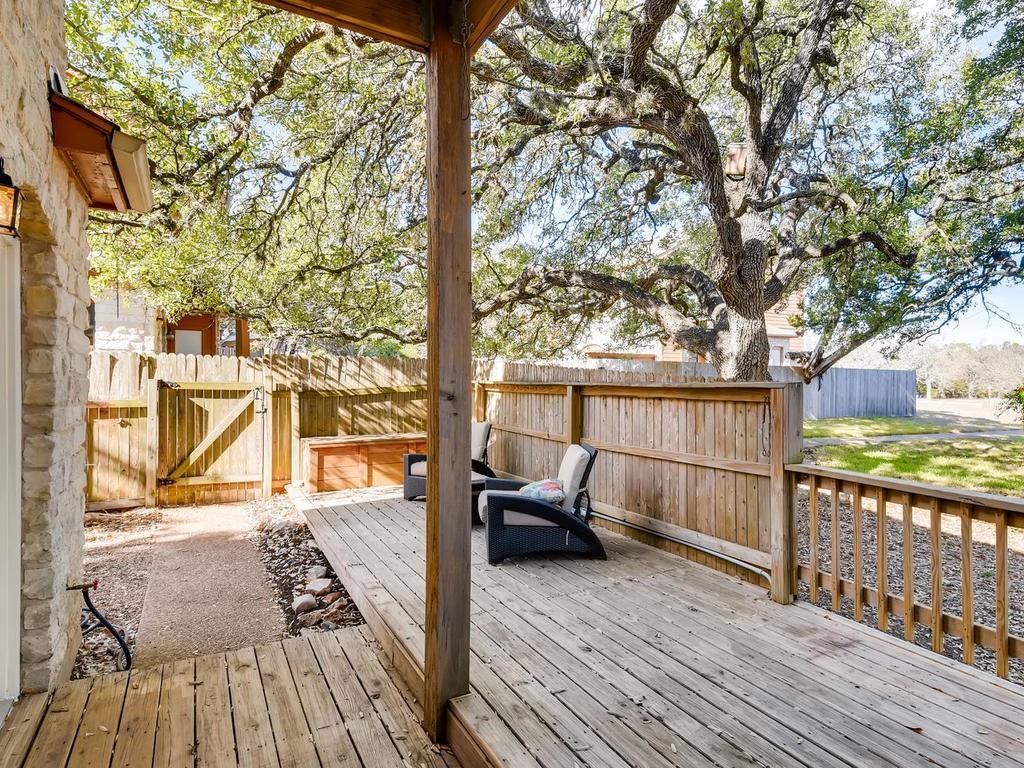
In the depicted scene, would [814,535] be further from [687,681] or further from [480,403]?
[480,403]

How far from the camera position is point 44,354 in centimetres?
247

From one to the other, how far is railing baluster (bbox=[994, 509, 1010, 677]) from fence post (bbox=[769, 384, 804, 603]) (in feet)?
3.37

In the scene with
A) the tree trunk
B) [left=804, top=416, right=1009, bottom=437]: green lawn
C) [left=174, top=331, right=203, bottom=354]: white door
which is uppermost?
[left=174, top=331, right=203, bottom=354]: white door

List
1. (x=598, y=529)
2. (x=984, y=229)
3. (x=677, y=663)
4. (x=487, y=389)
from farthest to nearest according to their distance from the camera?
(x=487, y=389) → (x=984, y=229) → (x=598, y=529) → (x=677, y=663)

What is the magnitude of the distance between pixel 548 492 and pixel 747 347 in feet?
10.9

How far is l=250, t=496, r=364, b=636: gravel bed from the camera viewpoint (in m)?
3.95

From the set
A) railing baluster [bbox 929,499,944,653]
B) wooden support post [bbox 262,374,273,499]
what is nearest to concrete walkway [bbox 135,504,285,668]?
wooden support post [bbox 262,374,273,499]

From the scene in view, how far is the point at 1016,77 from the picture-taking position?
17.1 feet

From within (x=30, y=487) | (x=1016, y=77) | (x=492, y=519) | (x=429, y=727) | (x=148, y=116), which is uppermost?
(x=1016, y=77)

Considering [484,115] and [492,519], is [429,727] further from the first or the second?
[484,115]

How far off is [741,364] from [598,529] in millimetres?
2717

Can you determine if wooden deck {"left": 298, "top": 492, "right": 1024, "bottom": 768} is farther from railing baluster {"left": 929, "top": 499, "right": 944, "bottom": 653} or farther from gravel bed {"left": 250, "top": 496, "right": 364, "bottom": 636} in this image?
gravel bed {"left": 250, "top": 496, "right": 364, "bottom": 636}

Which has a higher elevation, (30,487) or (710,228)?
(710,228)

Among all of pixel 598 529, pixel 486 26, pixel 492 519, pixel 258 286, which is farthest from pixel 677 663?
pixel 258 286
